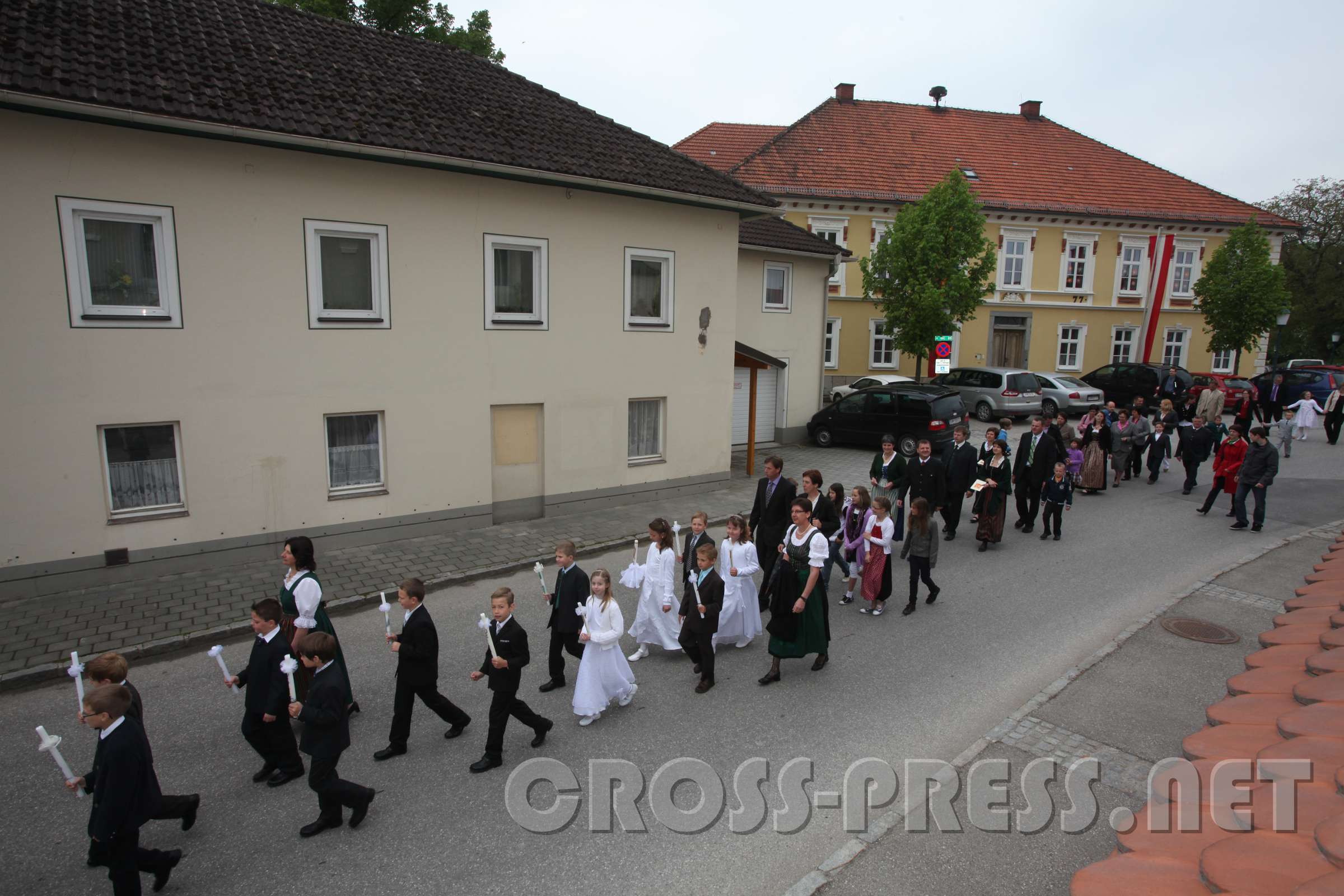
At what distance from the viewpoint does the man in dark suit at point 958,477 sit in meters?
12.1

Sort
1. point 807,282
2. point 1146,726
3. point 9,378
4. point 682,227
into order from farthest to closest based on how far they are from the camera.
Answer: point 807,282
point 682,227
point 9,378
point 1146,726

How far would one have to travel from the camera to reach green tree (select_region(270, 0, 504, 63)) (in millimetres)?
23047

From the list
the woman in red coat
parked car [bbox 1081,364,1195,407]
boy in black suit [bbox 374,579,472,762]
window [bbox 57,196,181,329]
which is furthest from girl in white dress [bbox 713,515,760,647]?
parked car [bbox 1081,364,1195,407]

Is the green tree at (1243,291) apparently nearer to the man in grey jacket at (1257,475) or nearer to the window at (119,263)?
the man in grey jacket at (1257,475)

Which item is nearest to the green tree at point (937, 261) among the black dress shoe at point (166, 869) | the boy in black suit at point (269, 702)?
the boy in black suit at point (269, 702)

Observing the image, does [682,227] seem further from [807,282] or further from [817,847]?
[817,847]

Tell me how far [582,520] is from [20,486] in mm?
7397

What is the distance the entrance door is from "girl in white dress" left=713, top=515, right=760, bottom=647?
217 inches

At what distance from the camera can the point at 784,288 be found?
2097 centimetres

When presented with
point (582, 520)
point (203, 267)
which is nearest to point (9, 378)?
point (203, 267)

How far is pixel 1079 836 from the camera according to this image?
201 inches

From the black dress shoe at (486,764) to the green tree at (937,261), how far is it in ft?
70.0

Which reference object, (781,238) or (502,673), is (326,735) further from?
(781,238)
